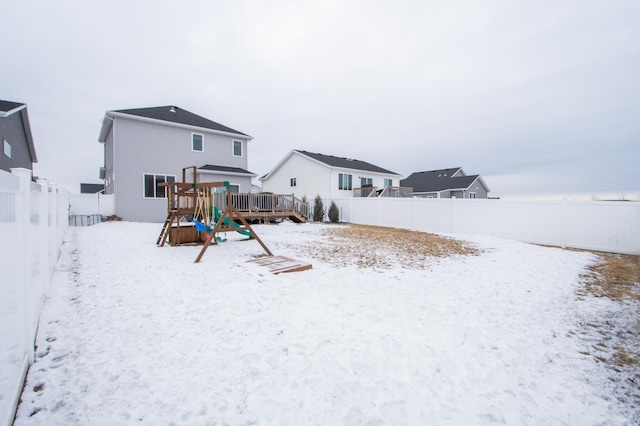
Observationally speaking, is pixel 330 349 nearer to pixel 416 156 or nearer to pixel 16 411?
pixel 16 411

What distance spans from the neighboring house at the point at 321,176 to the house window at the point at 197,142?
904 cm

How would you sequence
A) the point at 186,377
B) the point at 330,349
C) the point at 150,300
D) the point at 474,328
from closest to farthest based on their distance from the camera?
the point at 186,377 < the point at 330,349 < the point at 474,328 < the point at 150,300

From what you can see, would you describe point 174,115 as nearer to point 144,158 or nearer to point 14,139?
point 144,158

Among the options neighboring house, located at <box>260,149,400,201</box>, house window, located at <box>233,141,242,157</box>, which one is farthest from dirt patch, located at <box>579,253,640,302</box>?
house window, located at <box>233,141,242,157</box>

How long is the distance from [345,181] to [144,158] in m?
14.7

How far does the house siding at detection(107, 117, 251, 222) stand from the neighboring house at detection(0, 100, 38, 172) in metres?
3.99

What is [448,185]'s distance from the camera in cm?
3114

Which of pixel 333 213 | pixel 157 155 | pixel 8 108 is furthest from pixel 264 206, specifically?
pixel 8 108

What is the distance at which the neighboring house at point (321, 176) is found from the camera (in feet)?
75.2

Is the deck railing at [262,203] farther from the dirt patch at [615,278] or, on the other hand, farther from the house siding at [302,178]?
the dirt patch at [615,278]

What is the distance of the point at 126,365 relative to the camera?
8.52 feet

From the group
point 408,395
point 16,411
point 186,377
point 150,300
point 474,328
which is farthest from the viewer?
point 150,300

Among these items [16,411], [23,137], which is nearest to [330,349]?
[16,411]

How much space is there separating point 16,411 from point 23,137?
81.8 ft
